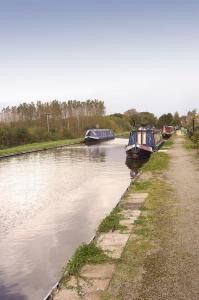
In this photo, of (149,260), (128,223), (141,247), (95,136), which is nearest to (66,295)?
(149,260)

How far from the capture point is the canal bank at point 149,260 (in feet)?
19.9

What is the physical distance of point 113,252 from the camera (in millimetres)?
7898

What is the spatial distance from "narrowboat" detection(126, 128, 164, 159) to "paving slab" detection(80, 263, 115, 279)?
27388 millimetres

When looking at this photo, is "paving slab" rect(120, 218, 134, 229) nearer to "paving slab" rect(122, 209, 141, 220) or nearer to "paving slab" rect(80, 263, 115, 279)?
"paving slab" rect(122, 209, 141, 220)

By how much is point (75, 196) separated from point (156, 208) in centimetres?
589

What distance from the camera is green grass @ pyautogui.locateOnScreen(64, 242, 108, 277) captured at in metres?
7.04

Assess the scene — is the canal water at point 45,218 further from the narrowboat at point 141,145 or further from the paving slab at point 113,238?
the narrowboat at point 141,145

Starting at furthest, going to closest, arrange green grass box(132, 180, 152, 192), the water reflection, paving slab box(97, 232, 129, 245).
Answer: the water reflection → green grass box(132, 180, 152, 192) → paving slab box(97, 232, 129, 245)

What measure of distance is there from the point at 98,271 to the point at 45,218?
21.5 ft

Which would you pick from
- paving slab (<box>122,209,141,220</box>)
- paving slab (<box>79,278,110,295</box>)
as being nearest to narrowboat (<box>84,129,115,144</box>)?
paving slab (<box>122,209,141,220</box>)

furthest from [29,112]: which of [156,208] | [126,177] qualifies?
[156,208]

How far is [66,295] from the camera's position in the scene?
607 cm

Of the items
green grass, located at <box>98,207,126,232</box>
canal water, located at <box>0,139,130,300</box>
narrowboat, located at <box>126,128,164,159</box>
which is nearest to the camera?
canal water, located at <box>0,139,130,300</box>

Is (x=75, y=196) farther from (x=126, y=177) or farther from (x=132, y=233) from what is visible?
(x=132, y=233)
